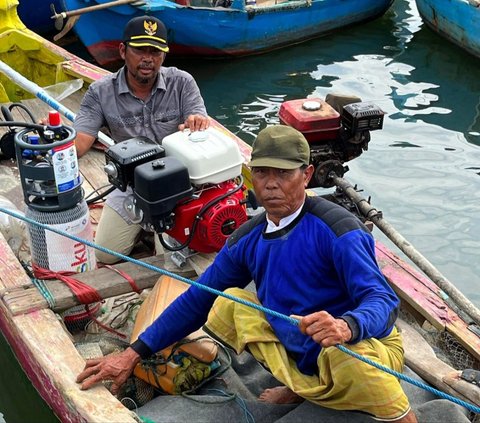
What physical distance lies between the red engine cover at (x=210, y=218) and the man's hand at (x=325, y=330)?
137cm

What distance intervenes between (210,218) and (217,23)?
23.7 feet

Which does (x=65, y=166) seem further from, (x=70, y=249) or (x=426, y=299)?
(x=426, y=299)

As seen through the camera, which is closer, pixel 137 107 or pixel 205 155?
pixel 205 155

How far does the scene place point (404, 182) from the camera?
732 centimetres

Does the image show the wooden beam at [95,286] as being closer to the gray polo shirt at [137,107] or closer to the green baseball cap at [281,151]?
the gray polo shirt at [137,107]

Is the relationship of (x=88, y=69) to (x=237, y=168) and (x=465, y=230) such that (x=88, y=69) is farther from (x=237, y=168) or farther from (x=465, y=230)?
(x=465, y=230)

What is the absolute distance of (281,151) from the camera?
267cm

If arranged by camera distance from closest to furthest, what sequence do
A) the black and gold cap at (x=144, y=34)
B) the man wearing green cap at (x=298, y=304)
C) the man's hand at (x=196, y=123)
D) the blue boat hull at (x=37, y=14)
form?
the man wearing green cap at (x=298, y=304)
the man's hand at (x=196, y=123)
the black and gold cap at (x=144, y=34)
the blue boat hull at (x=37, y=14)

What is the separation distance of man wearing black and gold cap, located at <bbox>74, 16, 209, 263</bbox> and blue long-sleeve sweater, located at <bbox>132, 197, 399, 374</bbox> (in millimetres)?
1212

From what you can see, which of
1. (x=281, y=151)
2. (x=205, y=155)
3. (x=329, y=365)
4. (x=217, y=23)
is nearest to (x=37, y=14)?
(x=217, y=23)

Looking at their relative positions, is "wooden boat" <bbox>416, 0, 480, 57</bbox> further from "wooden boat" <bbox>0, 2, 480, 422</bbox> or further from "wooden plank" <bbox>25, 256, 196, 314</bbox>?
"wooden plank" <bbox>25, 256, 196, 314</bbox>

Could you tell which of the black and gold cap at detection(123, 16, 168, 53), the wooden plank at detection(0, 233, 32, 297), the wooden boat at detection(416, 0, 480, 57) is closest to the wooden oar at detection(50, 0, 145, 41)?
the wooden boat at detection(416, 0, 480, 57)

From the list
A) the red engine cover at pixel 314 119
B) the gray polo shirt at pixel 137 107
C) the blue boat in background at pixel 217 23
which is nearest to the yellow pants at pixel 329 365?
the red engine cover at pixel 314 119

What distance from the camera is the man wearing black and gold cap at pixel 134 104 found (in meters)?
4.16
